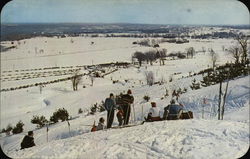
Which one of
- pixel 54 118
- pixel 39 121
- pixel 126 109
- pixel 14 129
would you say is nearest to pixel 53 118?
pixel 54 118

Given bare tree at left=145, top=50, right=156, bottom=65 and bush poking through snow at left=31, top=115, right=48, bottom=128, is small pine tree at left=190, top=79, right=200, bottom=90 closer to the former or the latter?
bare tree at left=145, top=50, right=156, bottom=65

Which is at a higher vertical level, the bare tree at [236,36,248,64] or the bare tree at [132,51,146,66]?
the bare tree at [236,36,248,64]

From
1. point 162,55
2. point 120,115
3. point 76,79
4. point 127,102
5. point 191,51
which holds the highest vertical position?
point 191,51

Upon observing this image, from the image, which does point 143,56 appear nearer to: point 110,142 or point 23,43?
point 23,43

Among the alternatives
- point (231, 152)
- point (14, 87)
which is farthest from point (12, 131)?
point (231, 152)

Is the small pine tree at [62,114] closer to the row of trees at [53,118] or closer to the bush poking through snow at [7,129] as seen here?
the row of trees at [53,118]

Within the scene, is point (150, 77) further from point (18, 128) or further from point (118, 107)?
point (118, 107)

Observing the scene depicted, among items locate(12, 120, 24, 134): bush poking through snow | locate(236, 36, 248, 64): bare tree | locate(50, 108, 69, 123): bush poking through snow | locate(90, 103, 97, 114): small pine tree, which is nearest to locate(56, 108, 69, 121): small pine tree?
locate(50, 108, 69, 123): bush poking through snow

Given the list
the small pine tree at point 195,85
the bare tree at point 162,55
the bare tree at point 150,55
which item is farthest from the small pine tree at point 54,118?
the small pine tree at point 195,85

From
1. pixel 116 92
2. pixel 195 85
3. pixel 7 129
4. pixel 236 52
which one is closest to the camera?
pixel 7 129

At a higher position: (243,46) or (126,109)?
(243,46)
